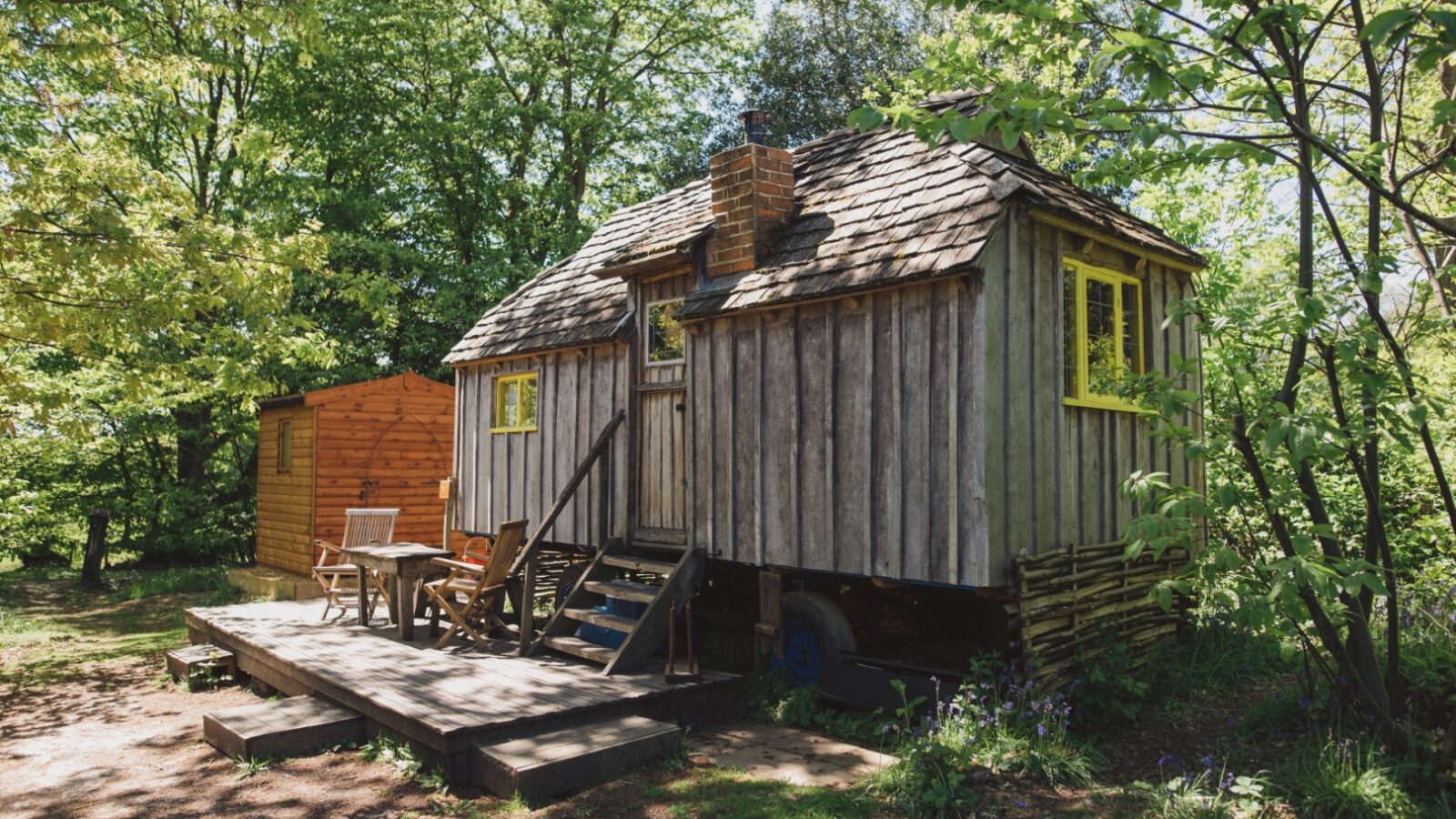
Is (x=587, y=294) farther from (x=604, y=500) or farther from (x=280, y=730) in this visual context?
(x=280, y=730)

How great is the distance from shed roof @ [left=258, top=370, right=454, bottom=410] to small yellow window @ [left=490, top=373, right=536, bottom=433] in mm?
4572

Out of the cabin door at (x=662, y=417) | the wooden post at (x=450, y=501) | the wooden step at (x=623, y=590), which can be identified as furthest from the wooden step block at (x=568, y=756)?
the wooden post at (x=450, y=501)

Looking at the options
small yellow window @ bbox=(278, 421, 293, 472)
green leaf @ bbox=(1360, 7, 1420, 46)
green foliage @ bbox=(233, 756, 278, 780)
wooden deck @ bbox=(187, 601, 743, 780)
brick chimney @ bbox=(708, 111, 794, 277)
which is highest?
brick chimney @ bbox=(708, 111, 794, 277)

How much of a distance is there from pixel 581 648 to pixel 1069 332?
16.3ft

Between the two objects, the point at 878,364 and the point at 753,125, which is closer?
the point at 878,364

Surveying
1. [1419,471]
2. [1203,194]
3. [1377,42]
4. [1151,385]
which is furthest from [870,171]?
[1203,194]

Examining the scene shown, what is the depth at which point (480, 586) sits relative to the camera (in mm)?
9195

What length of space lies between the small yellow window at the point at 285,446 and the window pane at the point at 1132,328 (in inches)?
528

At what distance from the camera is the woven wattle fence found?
694 cm

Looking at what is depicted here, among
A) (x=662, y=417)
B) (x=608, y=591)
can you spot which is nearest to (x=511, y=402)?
(x=662, y=417)

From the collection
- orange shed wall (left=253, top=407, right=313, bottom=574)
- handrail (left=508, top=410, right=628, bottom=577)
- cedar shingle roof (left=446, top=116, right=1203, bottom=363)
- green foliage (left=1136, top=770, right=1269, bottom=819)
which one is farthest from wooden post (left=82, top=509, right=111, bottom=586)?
green foliage (left=1136, top=770, right=1269, bottom=819)

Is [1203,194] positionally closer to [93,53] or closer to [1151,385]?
[1151,385]

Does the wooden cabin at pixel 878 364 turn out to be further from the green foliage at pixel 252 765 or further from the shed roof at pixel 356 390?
the shed roof at pixel 356 390

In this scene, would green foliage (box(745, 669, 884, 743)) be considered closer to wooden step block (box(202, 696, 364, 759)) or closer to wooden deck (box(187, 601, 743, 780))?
wooden deck (box(187, 601, 743, 780))
